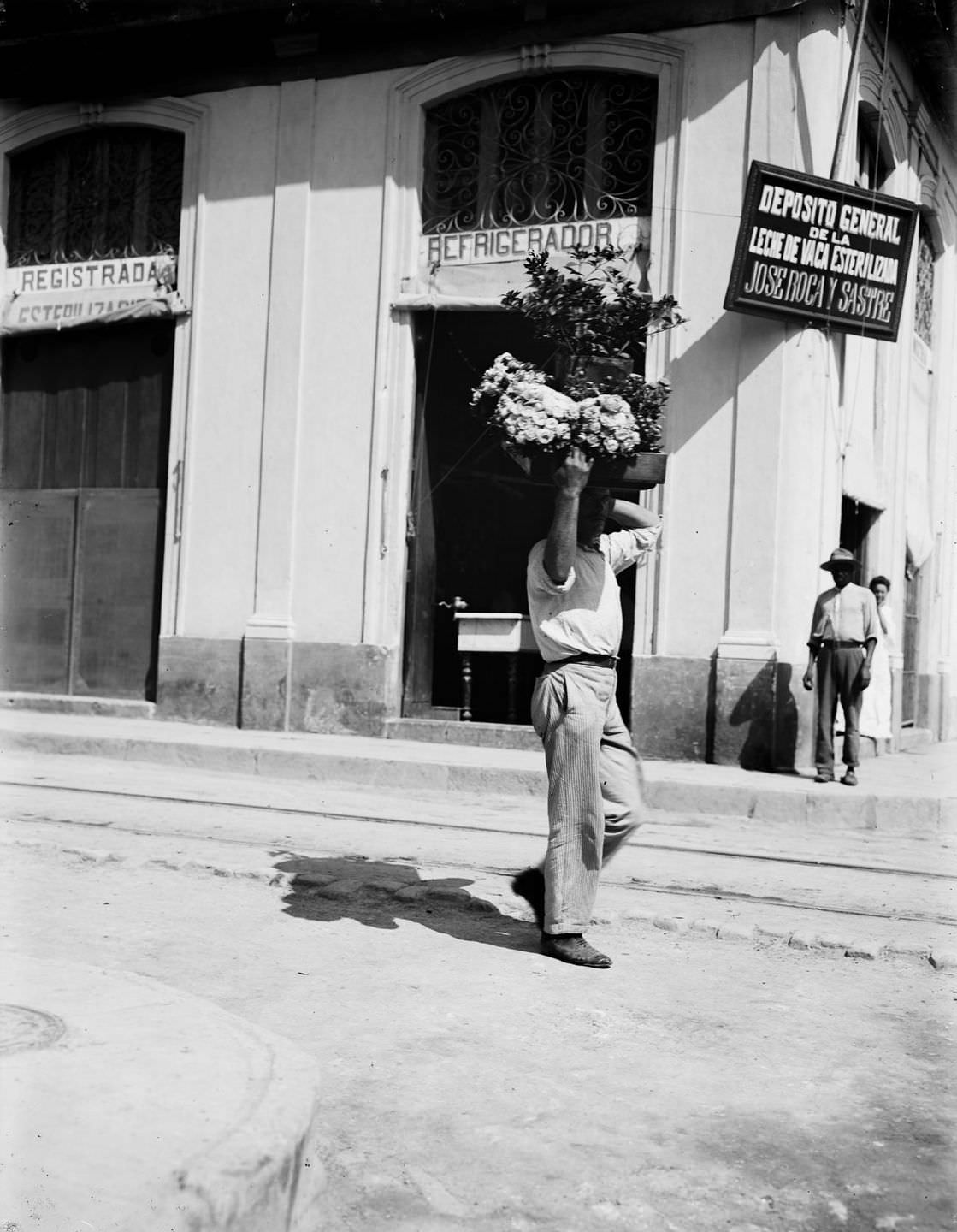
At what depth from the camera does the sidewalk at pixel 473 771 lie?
10.1m

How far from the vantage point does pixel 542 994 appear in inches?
184

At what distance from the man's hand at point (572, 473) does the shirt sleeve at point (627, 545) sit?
0.41m

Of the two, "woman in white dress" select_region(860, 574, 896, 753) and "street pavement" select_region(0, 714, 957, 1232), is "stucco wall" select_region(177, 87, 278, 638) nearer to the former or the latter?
"street pavement" select_region(0, 714, 957, 1232)

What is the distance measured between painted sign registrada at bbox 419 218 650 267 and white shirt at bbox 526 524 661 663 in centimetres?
800

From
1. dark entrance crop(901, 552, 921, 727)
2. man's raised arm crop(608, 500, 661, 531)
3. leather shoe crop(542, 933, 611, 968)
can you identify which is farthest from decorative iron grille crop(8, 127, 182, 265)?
leather shoe crop(542, 933, 611, 968)

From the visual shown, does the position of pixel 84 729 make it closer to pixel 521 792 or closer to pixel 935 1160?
pixel 521 792

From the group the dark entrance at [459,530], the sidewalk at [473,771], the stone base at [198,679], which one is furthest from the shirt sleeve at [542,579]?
the stone base at [198,679]

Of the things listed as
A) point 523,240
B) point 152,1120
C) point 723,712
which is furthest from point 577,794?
point 523,240

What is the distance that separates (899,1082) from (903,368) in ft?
43.8

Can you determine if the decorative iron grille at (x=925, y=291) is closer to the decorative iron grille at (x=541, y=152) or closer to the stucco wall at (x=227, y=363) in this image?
the decorative iron grille at (x=541, y=152)

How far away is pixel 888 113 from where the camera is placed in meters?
14.7

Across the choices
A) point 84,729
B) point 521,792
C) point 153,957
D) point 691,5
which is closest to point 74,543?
point 84,729

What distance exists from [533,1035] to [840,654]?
767cm

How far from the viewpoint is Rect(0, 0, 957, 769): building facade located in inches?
487
